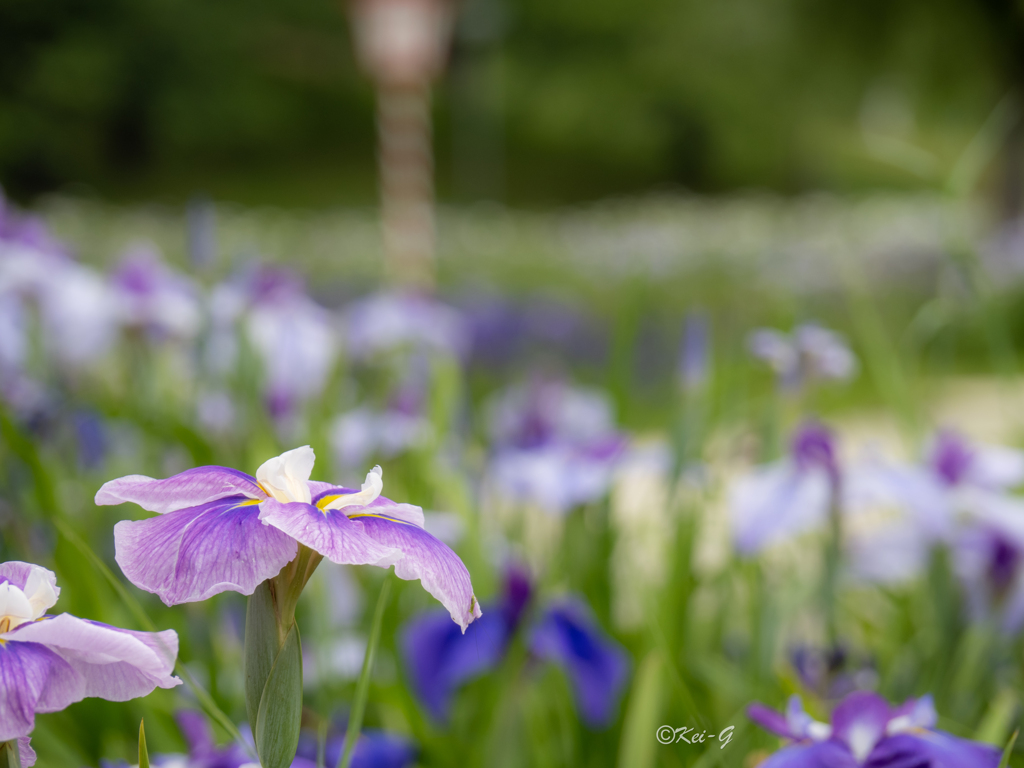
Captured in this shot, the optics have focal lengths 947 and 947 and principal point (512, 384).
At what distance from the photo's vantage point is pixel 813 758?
0.39 meters

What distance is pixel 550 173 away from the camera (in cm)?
2041

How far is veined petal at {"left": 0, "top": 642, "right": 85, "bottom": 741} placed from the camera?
0.27 meters

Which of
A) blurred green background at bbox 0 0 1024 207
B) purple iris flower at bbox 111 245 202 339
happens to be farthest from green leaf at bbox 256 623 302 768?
blurred green background at bbox 0 0 1024 207

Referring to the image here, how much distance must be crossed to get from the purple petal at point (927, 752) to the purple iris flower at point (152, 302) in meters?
0.79

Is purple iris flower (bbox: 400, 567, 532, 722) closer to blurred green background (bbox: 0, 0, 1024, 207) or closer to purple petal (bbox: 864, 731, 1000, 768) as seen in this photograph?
purple petal (bbox: 864, 731, 1000, 768)

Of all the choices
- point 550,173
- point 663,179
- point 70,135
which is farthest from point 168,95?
point 663,179

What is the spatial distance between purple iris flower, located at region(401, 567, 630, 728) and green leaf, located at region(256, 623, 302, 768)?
0.35m

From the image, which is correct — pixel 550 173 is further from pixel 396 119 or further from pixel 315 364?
pixel 315 364

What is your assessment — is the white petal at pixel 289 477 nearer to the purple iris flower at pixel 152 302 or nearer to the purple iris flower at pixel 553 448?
the purple iris flower at pixel 553 448

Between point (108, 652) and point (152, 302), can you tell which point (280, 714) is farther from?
point (152, 302)

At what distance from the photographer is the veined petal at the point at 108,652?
0.90 ft

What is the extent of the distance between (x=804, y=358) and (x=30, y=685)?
0.61 m

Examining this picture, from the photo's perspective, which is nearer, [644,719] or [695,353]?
[644,719]

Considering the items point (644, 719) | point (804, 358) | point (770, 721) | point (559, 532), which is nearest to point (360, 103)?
point (559, 532)
